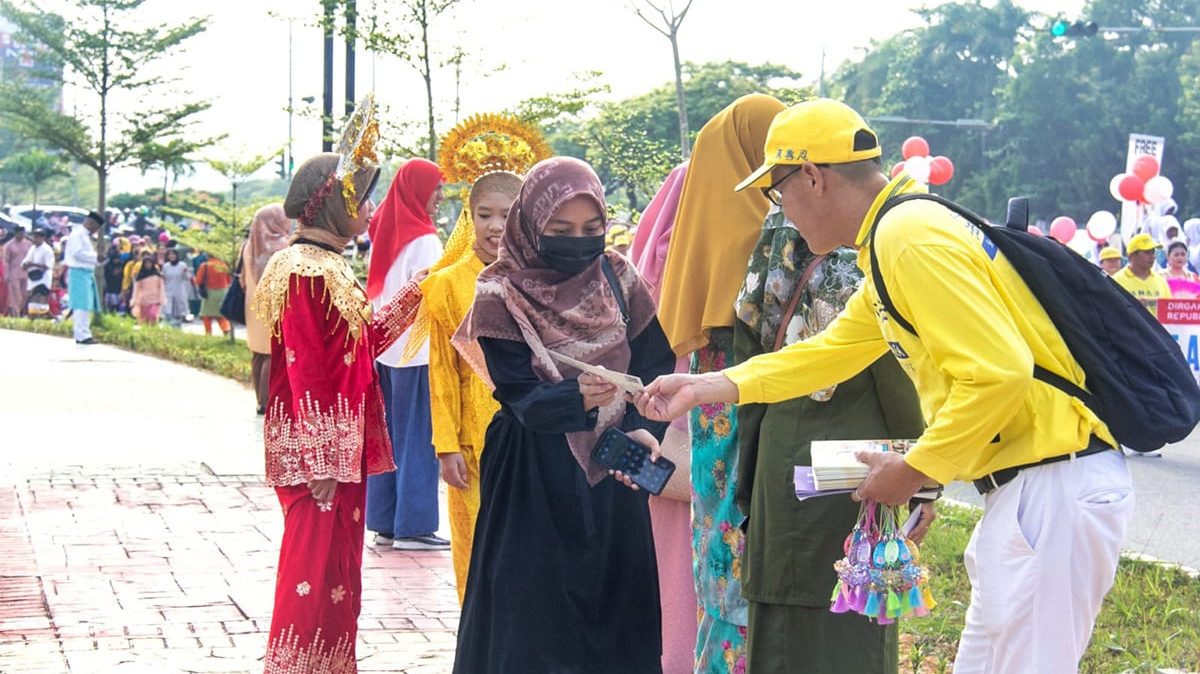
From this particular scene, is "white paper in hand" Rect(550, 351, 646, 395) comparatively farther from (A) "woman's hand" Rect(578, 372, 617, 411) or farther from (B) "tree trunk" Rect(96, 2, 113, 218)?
(B) "tree trunk" Rect(96, 2, 113, 218)

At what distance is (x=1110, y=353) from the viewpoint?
3.14 metres

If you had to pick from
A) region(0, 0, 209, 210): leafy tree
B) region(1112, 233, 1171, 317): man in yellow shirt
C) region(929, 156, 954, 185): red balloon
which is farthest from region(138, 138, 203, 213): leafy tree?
region(1112, 233, 1171, 317): man in yellow shirt

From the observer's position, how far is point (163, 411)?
13766 millimetres

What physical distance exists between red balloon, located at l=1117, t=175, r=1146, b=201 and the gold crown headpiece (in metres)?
16.0

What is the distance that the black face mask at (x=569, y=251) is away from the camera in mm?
4316

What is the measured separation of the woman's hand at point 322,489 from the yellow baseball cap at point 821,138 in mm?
2083

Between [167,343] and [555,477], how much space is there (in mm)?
17614

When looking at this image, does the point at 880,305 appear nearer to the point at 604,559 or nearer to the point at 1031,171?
the point at 604,559

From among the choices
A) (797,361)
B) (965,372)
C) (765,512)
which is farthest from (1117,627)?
(965,372)

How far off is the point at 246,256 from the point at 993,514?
10.5 m

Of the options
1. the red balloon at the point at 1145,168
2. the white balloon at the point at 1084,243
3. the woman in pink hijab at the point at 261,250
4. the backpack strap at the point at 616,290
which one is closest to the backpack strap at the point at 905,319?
the backpack strap at the point at 616,290

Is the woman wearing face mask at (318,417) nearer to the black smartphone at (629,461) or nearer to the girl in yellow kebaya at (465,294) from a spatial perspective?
the girl in yellow kebaya at (465,294)

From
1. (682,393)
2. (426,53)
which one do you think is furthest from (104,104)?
(682,393)

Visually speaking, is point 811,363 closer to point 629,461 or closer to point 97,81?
point 629,461
